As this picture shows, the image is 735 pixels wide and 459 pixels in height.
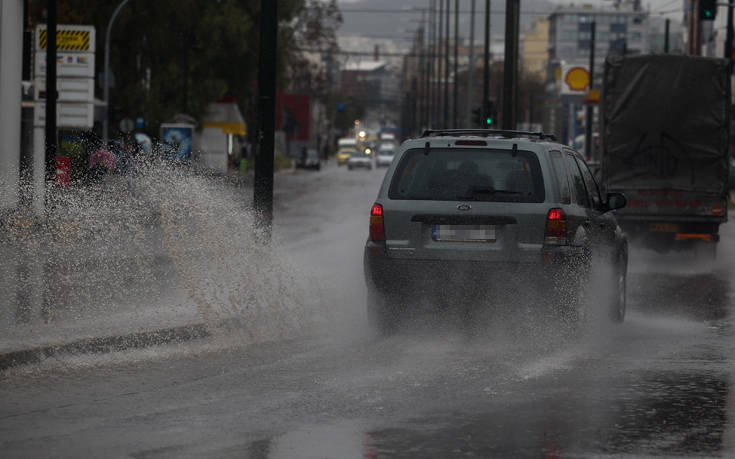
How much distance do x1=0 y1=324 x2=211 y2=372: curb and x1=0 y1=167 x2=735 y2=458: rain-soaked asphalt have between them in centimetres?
15

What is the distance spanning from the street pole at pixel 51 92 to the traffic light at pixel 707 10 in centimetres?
1726

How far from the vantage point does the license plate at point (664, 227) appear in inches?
856

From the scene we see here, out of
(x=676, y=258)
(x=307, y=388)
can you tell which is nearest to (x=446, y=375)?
(x=307, y=388)

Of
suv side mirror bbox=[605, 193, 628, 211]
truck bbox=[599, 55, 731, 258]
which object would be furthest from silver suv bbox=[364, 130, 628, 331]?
truck bbox=[599, 55, 731, 258]

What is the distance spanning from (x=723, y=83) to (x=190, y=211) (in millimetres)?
11925

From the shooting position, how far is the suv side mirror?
13195 mm

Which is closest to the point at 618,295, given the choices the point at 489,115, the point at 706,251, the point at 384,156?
the point at 706,251

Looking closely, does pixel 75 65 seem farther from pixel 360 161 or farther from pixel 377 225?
pixel 360 161

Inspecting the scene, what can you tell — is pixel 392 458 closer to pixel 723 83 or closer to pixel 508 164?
pixel 508 164

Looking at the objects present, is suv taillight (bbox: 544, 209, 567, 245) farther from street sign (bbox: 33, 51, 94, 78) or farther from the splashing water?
street sign (bbox: 33, 51, 94, 78)

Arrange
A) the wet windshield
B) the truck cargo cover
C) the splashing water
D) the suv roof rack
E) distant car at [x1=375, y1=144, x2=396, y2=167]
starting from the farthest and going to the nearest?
distant car at [x1=375, y1=144, x2=396, y2=167]
the truck cargo cover
the suv roof rack
the splashing water
the wet windshield

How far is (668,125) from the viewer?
74.8ft

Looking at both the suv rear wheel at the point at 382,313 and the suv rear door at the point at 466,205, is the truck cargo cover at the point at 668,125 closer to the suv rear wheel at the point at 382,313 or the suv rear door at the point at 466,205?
the suv rear door at the point at 466,205

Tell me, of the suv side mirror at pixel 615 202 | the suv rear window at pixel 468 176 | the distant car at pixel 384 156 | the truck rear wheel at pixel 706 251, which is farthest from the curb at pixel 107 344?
the distant car at pixel 384 156
